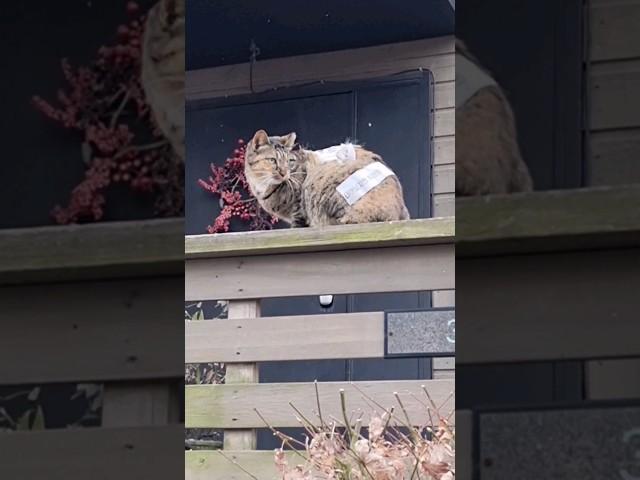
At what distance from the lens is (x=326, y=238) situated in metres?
1.96

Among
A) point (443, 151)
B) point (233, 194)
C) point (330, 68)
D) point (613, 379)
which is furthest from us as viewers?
point (233, 194)

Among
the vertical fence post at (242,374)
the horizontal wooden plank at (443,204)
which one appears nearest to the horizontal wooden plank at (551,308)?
the vertical fence post at (242,374)

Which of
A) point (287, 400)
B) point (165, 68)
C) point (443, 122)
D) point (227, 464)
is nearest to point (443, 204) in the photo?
point (443, 122)

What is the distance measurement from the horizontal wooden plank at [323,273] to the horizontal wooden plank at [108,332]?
1135 millimetres

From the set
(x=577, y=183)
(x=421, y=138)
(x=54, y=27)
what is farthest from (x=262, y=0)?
(x=577, y=183)

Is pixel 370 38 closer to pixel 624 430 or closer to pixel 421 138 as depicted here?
pixel 421 138

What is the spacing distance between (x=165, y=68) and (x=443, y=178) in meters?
1.56

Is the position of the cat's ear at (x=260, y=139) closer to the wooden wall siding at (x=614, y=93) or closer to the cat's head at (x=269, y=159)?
the cat's head at (x=269, y=159)

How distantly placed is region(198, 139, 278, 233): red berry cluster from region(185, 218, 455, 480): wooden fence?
416 millimetres

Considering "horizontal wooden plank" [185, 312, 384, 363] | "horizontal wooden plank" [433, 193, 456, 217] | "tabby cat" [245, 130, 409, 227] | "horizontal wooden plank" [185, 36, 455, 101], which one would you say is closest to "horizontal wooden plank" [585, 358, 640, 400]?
"horizontal wooden plank" [185, 312, 384, 363]

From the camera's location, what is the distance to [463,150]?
29.4 inches

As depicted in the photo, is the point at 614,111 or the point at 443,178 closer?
the point at 614,111

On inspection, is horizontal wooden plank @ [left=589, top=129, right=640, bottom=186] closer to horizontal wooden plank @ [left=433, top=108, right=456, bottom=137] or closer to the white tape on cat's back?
the white tape on cat's back

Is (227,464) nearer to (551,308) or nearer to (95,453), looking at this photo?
(95,453)
